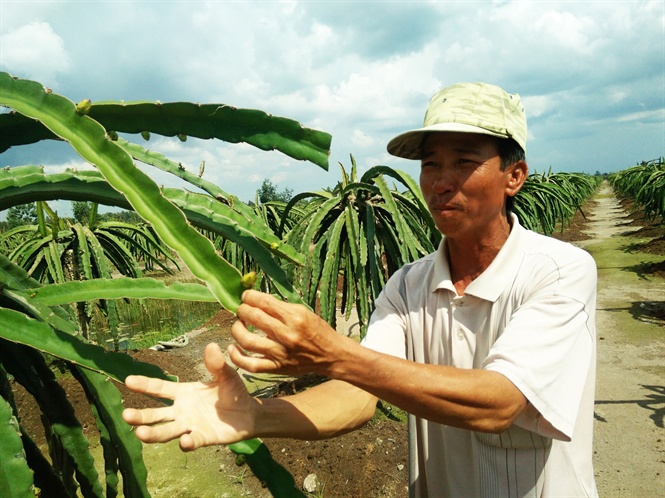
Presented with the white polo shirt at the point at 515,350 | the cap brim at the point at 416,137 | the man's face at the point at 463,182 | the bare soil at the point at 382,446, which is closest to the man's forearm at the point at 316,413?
the white polo shirt at the point at 515,350

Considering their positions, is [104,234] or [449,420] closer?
[449,420]

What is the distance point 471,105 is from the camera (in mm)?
1269

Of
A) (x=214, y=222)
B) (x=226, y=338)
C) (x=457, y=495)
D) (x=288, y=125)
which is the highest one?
(x=288, y=125)

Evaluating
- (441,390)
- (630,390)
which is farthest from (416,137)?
(630,390)

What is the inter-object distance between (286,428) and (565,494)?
72cm

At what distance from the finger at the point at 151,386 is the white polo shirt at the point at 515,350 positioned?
0.63m

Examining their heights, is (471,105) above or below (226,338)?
above

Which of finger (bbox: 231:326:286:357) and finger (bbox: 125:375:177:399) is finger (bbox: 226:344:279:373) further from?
finger (bbox: 125:375:177:399)

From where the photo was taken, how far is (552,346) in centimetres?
110

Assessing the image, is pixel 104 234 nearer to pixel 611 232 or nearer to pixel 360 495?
pixel 360 495

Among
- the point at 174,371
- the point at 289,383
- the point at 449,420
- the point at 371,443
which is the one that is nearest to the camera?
the point at 449,420

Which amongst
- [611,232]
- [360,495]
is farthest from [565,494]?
[611,232]

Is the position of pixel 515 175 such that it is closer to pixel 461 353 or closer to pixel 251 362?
pixel 461 353

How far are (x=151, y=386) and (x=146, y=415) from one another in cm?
5
